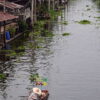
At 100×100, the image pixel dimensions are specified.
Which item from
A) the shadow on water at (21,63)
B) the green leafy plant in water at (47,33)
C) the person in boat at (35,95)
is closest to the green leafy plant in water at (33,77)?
the shadow on water at (21,63)

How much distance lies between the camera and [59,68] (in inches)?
1583

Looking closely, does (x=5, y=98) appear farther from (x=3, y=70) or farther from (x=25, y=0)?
(x=25, y=0)

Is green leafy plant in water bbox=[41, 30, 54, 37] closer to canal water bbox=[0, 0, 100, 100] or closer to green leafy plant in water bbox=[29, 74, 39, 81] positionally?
canal water bbox=[0, 0, 100, 100]

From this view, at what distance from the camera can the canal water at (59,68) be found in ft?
105

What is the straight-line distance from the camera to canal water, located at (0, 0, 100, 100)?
32062mm

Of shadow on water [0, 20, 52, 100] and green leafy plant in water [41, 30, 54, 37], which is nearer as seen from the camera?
shadow on water [0, 20, 52, 100]

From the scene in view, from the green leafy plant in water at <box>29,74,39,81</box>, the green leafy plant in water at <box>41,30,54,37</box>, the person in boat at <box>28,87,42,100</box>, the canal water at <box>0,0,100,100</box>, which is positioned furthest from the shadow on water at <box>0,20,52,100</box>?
the person in boat at <box>28,87,42,100</box>

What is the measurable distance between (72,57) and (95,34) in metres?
21.2

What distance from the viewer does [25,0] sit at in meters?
Answer: 81.4

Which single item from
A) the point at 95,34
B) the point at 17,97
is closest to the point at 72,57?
the point at 17,97

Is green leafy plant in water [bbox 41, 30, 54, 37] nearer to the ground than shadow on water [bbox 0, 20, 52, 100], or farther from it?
farther from it

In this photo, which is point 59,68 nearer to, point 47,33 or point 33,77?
point 33,77

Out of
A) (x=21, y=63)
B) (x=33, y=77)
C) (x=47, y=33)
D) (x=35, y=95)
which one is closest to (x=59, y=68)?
(x=21, y=63)

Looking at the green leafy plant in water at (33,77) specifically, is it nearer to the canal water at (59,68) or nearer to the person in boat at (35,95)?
the canal water at (59,68)
